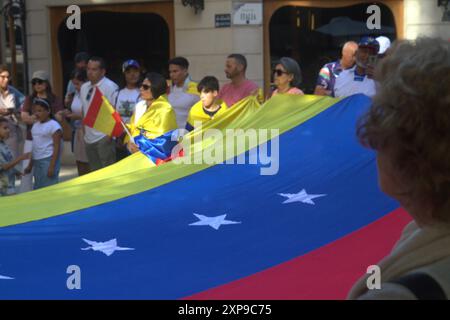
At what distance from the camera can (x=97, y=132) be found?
24.8 feet

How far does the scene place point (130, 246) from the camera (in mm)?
3777

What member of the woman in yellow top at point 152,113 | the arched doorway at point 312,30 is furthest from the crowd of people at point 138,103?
the arched doorway at point 312,30

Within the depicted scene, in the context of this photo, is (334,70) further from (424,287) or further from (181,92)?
(424,287)

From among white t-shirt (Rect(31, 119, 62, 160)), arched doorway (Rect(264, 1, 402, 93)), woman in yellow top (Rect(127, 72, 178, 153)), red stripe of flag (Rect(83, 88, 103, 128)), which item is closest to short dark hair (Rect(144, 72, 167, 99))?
woman in yellow top (Rect(127, 72, 178, 153))

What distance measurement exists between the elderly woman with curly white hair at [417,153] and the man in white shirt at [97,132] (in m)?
6.25

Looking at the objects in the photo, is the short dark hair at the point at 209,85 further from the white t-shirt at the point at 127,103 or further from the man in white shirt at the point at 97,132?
the man in white shirt at the point at 97,132

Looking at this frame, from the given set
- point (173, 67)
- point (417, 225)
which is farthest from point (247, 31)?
point (417, 225)

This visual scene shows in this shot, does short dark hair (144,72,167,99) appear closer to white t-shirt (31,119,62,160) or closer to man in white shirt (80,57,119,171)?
man in white shirt (80,57,119,171)

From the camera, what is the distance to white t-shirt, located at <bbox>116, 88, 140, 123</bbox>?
741cm

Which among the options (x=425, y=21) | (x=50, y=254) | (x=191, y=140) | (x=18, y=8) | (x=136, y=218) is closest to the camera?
(x=50, y=254)

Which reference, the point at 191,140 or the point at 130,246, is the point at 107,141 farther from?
the point at 130,246

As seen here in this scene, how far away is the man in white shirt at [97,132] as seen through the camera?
297 inches

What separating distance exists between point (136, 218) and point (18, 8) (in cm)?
810

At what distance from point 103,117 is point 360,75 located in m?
2.53
